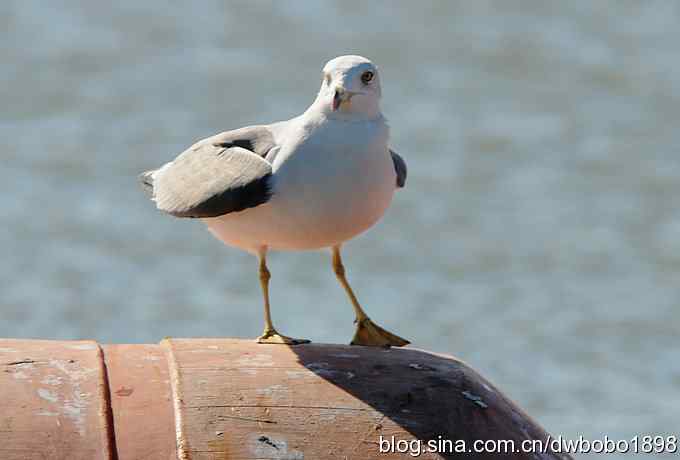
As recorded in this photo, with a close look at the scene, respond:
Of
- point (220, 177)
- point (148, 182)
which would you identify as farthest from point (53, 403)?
point (148, 182)

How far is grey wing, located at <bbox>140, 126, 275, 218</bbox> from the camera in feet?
14.4

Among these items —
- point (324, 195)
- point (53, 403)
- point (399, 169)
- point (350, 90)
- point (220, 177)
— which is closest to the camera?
point (53, 403)

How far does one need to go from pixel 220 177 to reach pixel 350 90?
0.52 meters

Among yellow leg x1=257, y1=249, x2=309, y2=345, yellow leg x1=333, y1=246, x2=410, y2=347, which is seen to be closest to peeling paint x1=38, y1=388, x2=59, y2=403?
yellow leg x1=257, y1=249, x2=309, y2=345

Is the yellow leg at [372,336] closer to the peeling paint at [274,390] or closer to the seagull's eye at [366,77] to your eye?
the seagull's eye at [366,77]

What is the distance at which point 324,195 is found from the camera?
4293 mm

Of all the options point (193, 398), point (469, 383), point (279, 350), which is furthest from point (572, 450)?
point (193, 398)

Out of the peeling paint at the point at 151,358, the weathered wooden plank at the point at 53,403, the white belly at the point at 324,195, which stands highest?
the white belly at the point at 324,195

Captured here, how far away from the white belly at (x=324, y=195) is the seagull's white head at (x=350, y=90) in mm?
124

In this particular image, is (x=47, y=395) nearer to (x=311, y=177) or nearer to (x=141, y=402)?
(x=141, y=402)

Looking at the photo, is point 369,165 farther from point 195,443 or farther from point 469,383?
point 195,443

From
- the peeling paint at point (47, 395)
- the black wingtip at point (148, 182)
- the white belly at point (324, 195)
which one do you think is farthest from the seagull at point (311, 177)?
the peeling paint at point (47, 395)

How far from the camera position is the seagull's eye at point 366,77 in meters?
4.43

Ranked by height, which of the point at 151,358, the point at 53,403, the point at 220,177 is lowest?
the point at 53,403
